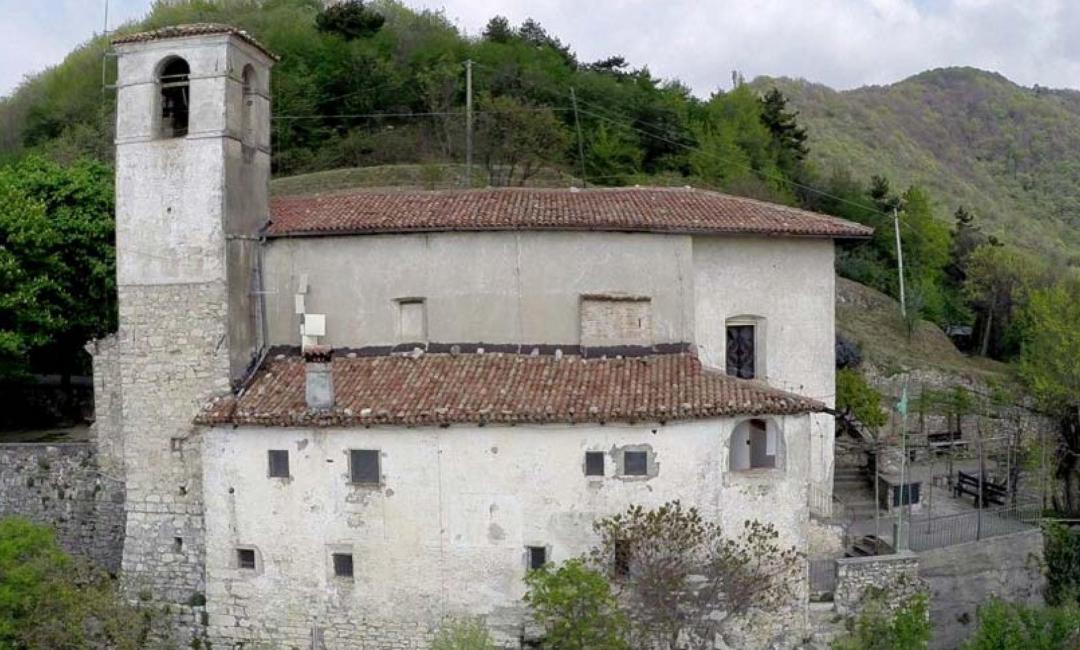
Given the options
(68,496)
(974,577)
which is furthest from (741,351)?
(68,496)

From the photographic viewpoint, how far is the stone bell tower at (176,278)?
18219 mm

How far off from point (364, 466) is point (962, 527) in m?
14.1

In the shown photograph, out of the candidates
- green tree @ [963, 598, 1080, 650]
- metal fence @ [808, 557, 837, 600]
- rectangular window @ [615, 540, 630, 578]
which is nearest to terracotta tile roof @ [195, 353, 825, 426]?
rectangular window @ [615, 540, 630, 578]

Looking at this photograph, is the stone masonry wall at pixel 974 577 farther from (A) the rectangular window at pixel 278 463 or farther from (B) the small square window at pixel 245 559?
(B) the small square window at pixel 245 559

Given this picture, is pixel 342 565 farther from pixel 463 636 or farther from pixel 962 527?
pixel 962 527

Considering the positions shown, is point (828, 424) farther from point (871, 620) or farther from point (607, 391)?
point (607, 391)

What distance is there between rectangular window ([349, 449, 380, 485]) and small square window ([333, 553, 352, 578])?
1533mm

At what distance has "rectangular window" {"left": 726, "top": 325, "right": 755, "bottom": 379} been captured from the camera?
2016 cm

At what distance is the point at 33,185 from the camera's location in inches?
1047

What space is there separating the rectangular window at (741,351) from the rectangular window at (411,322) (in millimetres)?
6734

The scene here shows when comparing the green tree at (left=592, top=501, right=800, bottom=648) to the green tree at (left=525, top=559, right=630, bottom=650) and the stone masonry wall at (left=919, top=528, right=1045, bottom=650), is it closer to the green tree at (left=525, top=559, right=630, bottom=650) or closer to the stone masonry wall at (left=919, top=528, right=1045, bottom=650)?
the green tree at (left=525, top=559, right=630, bottom=650)

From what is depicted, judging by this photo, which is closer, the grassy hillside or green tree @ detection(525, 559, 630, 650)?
green tree @ detection(525, 559, 630, 650)

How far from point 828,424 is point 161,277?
14.9 metres

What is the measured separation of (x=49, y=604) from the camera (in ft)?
54.4
